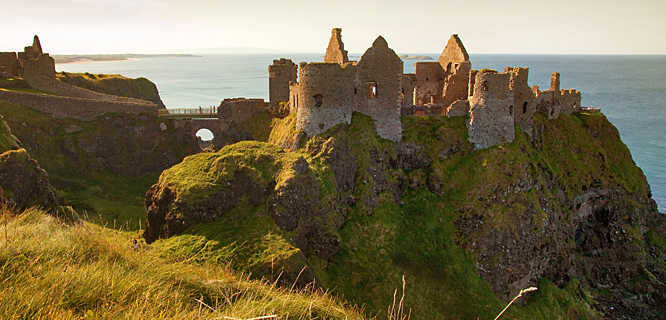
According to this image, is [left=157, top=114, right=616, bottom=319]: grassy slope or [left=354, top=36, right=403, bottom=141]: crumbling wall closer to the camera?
[left=157, top=114, right=616, bottom=319]: grassy slope

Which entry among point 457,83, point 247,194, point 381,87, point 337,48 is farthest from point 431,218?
point 337,48

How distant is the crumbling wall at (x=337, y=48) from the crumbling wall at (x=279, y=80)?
496 centimetres

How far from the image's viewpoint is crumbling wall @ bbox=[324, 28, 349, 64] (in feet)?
109

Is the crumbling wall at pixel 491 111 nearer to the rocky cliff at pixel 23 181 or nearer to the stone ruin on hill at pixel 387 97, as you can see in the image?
the stone ruin on hill at pixel 387 97

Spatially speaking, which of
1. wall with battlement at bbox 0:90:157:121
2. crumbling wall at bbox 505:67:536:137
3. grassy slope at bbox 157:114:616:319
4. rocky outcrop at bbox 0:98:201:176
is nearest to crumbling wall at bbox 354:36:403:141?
grassy slope at bbox 157:114:616:319

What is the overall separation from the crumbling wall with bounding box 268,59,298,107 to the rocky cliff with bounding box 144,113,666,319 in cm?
465

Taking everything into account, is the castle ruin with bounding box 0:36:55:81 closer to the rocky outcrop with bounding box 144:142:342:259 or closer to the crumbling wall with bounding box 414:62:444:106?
the rocky outcrop with bounding box 144:142:342:259

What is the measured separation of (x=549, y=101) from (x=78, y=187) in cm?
3983

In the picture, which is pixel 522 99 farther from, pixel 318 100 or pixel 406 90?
pixel 318 100

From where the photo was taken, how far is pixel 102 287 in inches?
258

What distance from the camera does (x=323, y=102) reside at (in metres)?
29.3

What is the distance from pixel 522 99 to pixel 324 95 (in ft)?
49.2

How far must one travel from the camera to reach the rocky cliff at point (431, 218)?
22.1 meters

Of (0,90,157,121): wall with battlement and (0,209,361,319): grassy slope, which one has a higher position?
(0,90,157,121): wall with battlement
